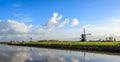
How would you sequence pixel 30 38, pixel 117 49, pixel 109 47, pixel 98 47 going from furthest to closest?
1. pixel 30 38
2. pixel 98 47
3. pixel 109 47
4. pixel 117 49

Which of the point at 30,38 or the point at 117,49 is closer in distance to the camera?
the point at 117,49

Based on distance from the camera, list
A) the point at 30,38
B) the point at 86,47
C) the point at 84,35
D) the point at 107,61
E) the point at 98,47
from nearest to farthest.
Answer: the point at 107,61 < the point at 98,47 < the point at 86,47 < the point at 84,35 < the point at 30,38

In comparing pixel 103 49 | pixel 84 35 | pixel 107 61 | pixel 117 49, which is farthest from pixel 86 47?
pixel 84 35

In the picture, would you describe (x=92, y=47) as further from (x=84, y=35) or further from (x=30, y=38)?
(x=30, y=38)

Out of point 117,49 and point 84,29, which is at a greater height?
point 84,29

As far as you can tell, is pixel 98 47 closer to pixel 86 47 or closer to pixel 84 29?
pixel 86 47

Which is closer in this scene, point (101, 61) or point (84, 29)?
point (101, 61)

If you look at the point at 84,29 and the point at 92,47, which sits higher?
the point at 84,29

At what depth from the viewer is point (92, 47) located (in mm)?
47719

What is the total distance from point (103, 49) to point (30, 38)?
77.3m

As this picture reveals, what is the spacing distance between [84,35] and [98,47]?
36.4 metres

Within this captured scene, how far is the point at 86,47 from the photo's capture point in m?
49.7

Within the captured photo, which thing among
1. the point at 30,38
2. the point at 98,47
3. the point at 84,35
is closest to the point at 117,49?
the point at 98,47

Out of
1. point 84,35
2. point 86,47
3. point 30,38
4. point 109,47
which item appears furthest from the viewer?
point 30,38
